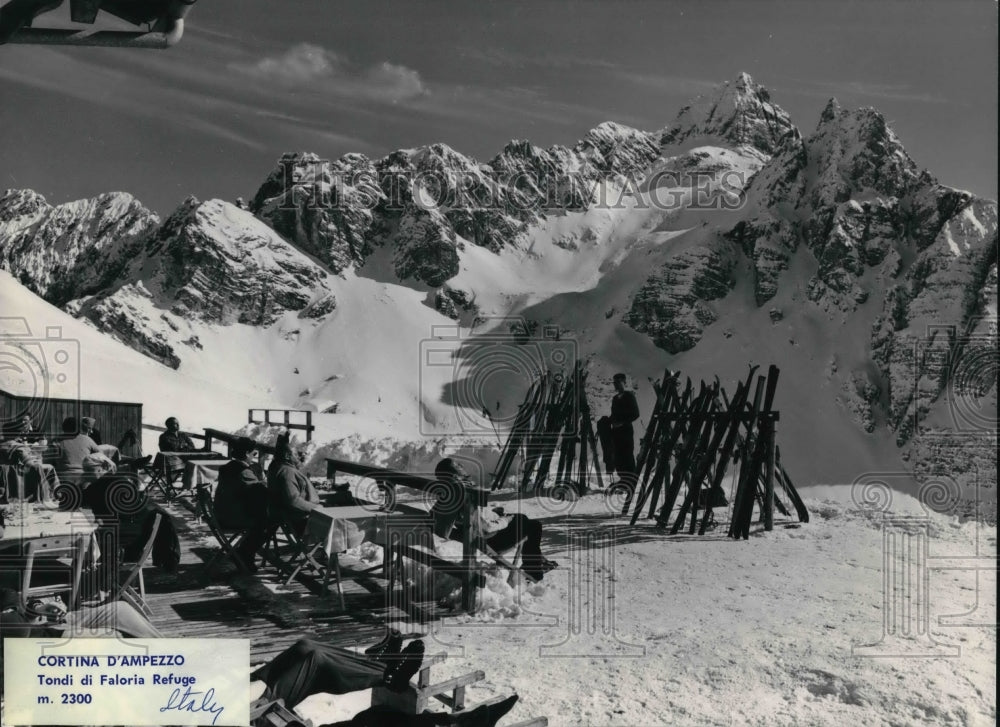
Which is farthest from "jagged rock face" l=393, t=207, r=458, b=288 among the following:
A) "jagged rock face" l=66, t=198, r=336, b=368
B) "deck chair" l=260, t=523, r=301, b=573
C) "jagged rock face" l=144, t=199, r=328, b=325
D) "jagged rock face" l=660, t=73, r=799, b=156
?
"deck chair" l=260, t=523, r=301, b=573

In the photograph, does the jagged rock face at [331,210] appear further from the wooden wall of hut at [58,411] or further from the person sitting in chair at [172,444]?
the person sitting in chair at [172,444]

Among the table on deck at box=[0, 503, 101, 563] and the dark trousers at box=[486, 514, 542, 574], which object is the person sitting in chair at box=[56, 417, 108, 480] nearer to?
the table on deck at box=[0, 503, 101, 563]

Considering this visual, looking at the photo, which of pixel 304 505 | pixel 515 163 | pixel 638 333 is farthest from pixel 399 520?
pixel 638 333

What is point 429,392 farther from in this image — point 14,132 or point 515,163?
point 14,132

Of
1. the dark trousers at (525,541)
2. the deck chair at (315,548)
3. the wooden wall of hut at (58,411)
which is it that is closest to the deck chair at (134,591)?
the deck chair at (315,548)

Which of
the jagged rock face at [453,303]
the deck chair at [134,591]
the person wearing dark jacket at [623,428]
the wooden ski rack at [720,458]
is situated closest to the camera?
the deck chair at [134,591]

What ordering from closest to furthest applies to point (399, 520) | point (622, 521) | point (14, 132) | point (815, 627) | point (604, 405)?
point (815, 627) < point (399, 520) < point (14, 132) < point (622, 521) < point (604, 405)
